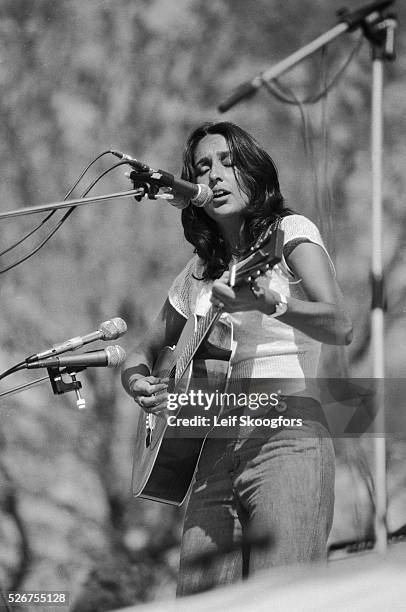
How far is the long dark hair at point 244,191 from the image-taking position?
7.02 ft

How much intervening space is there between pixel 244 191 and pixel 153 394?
49 centimetres

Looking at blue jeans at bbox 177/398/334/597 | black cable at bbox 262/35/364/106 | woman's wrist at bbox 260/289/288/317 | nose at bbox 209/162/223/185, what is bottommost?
blue jeans at bbox 177/398/334/597

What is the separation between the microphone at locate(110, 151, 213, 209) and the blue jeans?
17.9 inches

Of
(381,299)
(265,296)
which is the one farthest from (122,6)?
(265,296)

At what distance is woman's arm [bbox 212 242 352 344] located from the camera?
5.93ft

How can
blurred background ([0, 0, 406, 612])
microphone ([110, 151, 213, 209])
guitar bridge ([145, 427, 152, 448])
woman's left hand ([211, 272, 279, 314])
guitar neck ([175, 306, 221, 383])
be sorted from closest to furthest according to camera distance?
woman's left hand ([211, 272, 279, 314]) → microphone ([110, 151, 213, 209]) → guitar neck ([175, 306, 221, 383]) → guitar bridge ([145, 427, 152, 448]) → blurred background ([0, 0, 406, 612])

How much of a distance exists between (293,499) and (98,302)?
94 centimetres

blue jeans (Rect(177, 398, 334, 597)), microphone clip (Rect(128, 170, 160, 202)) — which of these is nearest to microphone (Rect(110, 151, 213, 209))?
microphone clip (Rect(128, 170, 160, 202))

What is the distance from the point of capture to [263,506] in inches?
74.0

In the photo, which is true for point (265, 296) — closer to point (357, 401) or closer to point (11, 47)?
point (357, 401)

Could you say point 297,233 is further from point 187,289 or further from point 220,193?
point 187,289

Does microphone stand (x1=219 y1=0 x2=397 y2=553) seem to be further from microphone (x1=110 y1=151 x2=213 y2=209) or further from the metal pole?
microphone (x1=110 y1=151 x2=213 y2=209)

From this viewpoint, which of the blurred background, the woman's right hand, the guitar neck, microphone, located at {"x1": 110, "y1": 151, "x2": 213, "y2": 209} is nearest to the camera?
microphone, located at {"x1": 110, "y1": 151, "x2": 213, "y2": 209}

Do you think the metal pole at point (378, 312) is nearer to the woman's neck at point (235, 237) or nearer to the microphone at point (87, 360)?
the woman's neck at point (235, 237)
